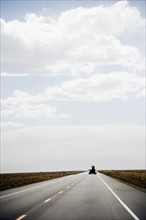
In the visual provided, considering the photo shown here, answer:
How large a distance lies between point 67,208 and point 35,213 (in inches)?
69.5

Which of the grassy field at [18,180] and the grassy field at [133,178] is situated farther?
the grassy field at [18,180]

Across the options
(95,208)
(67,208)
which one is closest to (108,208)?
(95,208)

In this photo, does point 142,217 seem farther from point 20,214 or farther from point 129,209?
point 20,214

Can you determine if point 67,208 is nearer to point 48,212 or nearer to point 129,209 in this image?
point 48,212

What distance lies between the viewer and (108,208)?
13242mm

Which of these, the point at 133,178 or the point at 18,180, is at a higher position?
the point at 133,178

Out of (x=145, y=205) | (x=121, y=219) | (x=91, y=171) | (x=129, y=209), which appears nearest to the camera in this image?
(x=121, y=219)

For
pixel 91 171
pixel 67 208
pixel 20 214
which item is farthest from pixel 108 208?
pixel 91 171

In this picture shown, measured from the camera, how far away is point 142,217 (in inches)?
427

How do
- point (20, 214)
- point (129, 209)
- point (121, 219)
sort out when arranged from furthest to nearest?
point (129, 209) → point (20, 214) → point (121, 219)

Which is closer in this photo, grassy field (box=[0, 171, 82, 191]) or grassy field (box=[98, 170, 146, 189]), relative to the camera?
grassy field (box=[98, 170, 146, 189])

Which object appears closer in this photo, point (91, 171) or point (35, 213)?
point (35, 213)

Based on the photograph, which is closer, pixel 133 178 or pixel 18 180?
pixel 133 178

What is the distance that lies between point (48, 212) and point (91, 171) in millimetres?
69734
